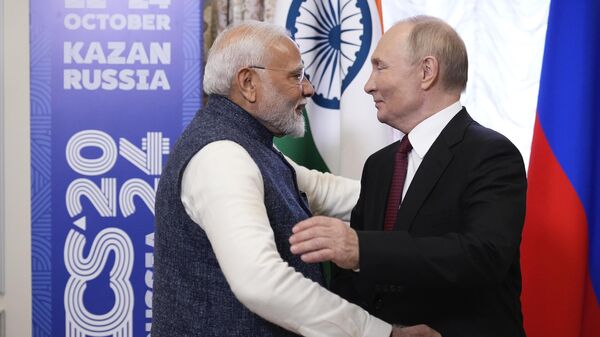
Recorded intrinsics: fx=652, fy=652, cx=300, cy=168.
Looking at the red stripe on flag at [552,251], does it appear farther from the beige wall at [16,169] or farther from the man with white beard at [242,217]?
the beige wall at [16,169]

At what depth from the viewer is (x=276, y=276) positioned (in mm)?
1307

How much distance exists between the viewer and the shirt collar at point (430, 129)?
1.65 m

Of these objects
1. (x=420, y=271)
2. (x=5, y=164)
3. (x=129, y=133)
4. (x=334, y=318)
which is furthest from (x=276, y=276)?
(x=5, y=164)

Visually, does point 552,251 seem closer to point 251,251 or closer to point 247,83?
point 247,83

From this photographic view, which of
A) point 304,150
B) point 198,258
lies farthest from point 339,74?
point 198,258

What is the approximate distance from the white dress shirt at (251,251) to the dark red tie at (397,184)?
29cm

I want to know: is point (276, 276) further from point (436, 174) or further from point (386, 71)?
point (386, 71)

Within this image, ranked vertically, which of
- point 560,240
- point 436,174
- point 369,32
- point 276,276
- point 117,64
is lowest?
point 560,240

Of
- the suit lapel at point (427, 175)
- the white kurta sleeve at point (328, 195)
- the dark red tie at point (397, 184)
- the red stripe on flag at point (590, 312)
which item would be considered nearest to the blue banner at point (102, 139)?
the white kurta sleeve at point (328, 195)

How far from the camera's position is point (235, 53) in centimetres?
166

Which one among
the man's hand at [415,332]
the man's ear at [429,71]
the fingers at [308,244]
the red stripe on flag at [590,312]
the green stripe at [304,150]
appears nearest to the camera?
the fingers at [308,244]

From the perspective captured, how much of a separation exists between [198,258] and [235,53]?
530mm

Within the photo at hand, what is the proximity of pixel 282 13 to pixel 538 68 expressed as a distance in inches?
42.6

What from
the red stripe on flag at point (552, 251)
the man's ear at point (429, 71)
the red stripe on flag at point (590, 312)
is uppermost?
the man's ear at point (429, 71)
